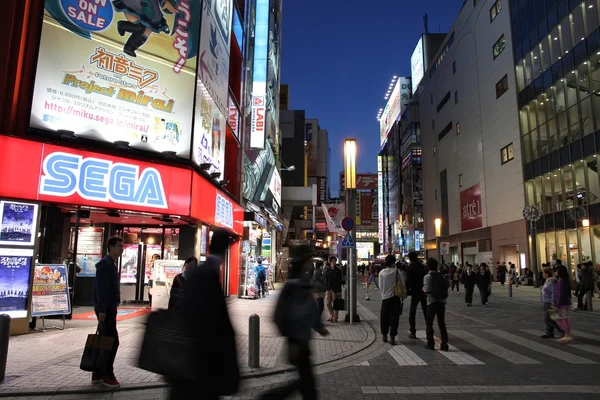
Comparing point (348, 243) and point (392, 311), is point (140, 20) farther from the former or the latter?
point (392, 311)

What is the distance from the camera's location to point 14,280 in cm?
939

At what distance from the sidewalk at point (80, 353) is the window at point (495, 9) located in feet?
118

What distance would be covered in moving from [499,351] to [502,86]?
1304 inches

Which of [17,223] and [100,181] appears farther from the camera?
[100,181]

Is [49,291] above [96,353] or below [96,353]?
above

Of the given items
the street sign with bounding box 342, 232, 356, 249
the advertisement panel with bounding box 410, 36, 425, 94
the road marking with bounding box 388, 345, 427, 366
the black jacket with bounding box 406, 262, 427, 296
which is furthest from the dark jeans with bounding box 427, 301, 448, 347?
the advertisement panel with bounding box 410, 36, 425, 94

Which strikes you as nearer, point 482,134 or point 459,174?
point 482,134

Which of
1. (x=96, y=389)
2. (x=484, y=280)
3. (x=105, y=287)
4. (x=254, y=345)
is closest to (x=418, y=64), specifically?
(x=484, y=280)

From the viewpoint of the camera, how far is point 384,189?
322 ft

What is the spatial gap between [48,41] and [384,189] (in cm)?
9108

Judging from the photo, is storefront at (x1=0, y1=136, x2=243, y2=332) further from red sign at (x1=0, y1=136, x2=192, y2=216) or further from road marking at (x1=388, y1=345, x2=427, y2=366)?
road marking at (x1=388, y1=345, x2=427, y2=366)

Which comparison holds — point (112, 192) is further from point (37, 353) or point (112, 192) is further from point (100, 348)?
point (100, 348)

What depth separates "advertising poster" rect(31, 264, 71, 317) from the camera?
9.81 meters

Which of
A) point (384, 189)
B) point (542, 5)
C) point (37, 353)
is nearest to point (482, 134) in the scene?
point (542, 5)
